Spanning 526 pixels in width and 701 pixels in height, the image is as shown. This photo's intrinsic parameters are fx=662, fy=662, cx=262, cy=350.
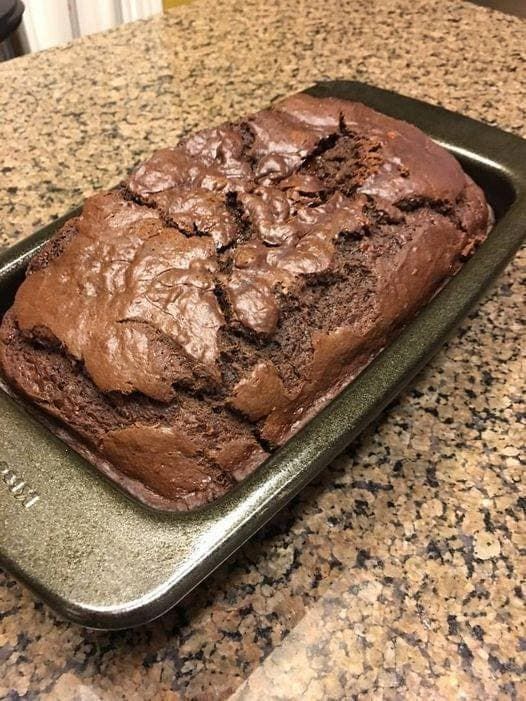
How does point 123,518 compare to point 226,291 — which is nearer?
point 123,518

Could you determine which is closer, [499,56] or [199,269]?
[199,269]

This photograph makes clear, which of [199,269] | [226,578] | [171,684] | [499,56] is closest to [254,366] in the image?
[199,269]

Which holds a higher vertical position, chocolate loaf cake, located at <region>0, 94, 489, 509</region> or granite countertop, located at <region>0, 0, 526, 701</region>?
chocolate loaf cake, located at <region>0, 94, 489, 509</region>

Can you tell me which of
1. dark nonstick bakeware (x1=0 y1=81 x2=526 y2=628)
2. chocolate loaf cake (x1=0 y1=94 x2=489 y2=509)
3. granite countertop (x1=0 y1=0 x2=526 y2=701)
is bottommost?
granite countertop (x1=0 y1=0 x2=526 y2=701)

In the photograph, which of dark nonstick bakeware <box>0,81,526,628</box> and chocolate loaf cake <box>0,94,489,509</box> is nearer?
dark nonstick bakeware <box>0,81,526,628</box>

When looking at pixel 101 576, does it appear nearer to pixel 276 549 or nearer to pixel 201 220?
pixel 276 549
